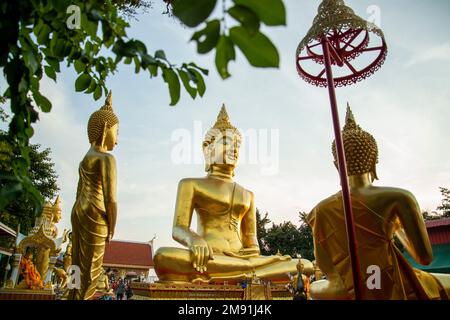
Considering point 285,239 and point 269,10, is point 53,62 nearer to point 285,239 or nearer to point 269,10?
point 269,10

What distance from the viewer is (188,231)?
4.63 m

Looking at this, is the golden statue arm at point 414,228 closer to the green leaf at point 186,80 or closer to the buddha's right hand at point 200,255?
the buddha's right hand at point 200,255

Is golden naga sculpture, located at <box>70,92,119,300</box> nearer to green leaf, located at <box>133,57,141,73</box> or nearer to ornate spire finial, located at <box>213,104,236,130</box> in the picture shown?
ornate spire finial, located at <box>213,104,236,130</box>

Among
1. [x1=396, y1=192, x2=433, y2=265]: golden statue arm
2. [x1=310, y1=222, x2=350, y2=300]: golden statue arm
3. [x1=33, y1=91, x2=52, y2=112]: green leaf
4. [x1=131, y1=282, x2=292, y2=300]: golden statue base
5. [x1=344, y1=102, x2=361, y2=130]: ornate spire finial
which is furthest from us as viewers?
[x1=131, y1=282, x2=292, y2=300]: golden statue base

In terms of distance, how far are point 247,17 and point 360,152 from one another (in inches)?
116

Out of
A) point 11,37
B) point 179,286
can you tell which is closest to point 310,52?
point 179,286

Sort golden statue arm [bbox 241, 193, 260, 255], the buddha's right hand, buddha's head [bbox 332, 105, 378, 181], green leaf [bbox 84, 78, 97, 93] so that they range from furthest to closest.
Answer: golden statue arm [bbox 241, 193, 260, 255]
the buddha's right hand
buddha's head [bbox 332, 105, 378, 181]
green leaf [bbox 84, 78, 97, 93]

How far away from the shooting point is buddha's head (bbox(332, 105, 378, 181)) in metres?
3.27

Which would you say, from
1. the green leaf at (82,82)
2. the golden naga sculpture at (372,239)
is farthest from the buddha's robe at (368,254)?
the green leaf at (82,82)

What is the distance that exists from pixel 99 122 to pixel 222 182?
6.49 ft

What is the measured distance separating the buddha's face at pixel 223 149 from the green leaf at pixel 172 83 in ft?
14.6

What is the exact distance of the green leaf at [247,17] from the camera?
0.64 meters

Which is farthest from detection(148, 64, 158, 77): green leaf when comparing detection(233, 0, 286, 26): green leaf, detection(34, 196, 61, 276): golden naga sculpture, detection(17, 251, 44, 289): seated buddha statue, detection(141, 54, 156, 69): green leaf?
detection(34, 196, 61, 276): golden naga sculpture

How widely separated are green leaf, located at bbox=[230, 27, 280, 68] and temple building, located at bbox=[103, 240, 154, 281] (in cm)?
1698
